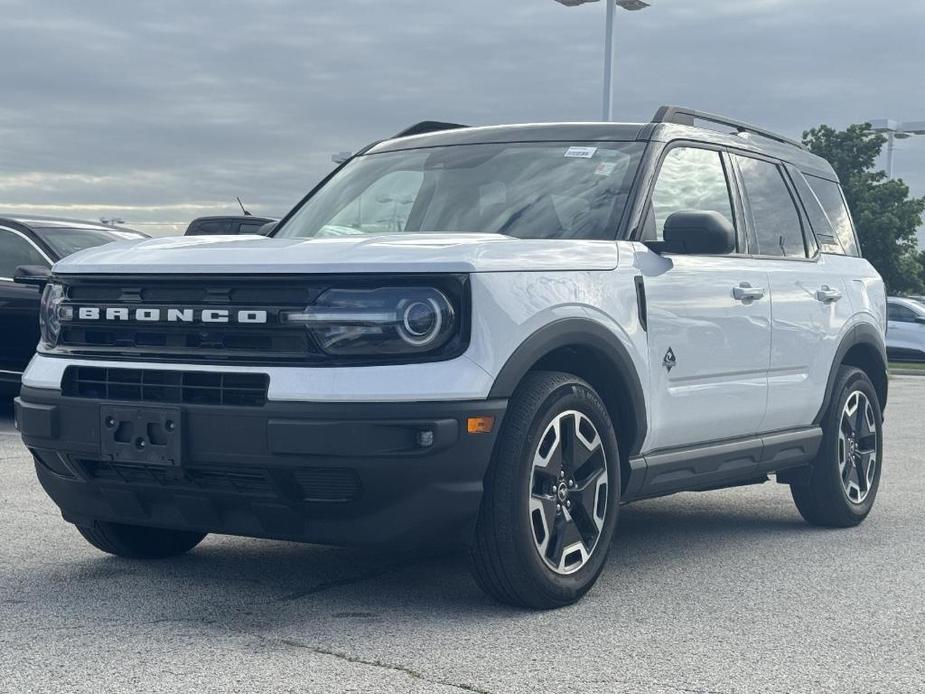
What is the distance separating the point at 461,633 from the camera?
470cm

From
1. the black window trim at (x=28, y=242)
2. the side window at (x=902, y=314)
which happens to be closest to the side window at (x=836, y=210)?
the black window trim at (x=28, y=242)

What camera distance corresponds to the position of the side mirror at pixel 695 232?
5559mm

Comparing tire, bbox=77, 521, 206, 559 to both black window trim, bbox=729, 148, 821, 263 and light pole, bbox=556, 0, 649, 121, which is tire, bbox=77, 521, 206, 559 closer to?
black window trim, bbox=729, 148, 821, 263

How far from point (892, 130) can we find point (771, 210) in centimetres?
4265

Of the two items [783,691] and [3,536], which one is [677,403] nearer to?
[783,691]

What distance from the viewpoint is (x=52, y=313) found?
526 centimetres

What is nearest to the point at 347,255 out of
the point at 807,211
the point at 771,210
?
the point at 771,210

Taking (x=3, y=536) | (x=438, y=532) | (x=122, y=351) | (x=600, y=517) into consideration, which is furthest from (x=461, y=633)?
(x=3, y=536)

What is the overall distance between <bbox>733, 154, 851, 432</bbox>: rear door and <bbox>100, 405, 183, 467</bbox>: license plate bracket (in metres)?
2.92

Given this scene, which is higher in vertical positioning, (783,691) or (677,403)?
(677,403)

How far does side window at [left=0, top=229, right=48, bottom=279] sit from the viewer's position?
1161 cm

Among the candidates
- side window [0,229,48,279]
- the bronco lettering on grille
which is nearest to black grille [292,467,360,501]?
the bronco lettering on grille

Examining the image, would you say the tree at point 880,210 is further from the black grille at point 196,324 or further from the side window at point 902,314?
the black grille at point 196,324

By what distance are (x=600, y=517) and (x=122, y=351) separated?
5.96 feet
